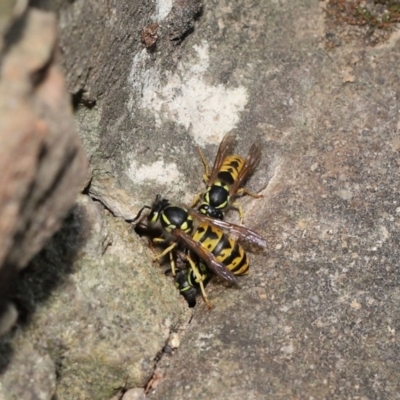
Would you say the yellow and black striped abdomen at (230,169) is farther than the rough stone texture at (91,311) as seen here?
Yes

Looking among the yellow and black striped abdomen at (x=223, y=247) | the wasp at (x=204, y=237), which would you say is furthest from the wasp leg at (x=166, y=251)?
the yellow and black striped abdomen at (x=223, y=247)

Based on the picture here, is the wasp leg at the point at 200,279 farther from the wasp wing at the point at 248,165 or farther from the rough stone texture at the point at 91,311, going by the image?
the wasp wing at the point at 248,165

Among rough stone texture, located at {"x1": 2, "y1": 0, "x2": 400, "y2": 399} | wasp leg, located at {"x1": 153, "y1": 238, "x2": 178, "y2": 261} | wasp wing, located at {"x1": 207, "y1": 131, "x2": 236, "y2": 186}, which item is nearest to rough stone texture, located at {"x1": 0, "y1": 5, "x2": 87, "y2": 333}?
rough stone texture, located at {"x1": 2, "y1": 0, "x2": 400, "y2": 399}

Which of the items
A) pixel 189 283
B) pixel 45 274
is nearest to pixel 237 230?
pixel 189 283

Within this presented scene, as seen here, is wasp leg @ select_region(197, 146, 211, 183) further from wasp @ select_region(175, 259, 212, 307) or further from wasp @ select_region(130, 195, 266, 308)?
wasp @ select_region(175, 259, 212, 307)

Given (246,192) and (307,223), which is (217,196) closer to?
→ (246,192)

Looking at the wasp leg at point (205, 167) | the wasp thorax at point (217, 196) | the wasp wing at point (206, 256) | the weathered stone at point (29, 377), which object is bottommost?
the weathered stone at point (29, 377)
